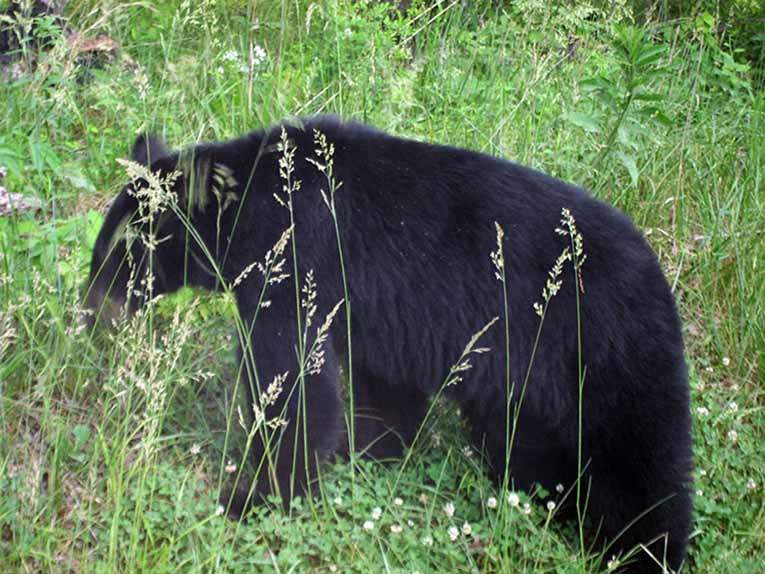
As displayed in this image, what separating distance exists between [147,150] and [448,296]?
4.09ft

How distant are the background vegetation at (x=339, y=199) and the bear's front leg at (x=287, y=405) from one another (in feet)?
0.35

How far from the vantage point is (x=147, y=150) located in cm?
349

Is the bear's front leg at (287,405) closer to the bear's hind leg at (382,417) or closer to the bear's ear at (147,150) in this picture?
the bear's hind leg at (382,417)

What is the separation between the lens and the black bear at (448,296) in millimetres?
2973

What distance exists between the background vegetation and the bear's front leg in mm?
107

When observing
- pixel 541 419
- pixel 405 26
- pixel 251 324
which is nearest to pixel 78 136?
pixel 405 26

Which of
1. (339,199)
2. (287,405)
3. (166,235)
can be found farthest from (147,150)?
(287,405)

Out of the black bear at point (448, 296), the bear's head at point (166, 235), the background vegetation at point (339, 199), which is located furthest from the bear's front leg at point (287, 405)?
the bear's head at point (166, 235)

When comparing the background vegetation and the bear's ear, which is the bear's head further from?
the background vegetation

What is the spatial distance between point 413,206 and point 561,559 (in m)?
1.23

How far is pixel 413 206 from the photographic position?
10.2 ft

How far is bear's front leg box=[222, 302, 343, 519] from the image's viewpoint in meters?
3.02

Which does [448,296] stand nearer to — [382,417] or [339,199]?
[339,199]

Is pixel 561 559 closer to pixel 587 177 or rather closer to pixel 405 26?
pixel 587 177
